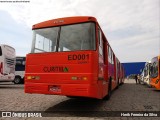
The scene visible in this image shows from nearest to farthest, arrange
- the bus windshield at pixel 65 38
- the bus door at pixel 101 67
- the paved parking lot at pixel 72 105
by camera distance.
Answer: the bus windshield at pixel 65 38 → the paved parking lot at pixel 72 105 → the bus door at pixel 101 67

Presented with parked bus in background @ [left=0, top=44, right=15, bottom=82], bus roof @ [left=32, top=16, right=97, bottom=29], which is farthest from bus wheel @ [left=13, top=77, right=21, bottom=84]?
bus roof @ [left=32, top=16, right=97, bottom=29]

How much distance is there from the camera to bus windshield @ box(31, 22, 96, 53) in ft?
25.0

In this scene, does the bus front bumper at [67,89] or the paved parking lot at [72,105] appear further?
the paved parking lot at [72,105]

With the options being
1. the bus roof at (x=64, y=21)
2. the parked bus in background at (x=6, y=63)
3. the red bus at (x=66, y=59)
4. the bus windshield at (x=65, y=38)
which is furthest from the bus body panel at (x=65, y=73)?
the parked bus in background at (x=6, y=63)

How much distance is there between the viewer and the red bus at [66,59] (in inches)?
288

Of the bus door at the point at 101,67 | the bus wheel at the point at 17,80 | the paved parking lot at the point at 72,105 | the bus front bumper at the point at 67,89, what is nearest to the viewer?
the bus front bumper at the point at 67,89

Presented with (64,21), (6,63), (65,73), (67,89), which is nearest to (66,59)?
(65,73)

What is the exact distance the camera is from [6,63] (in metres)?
18.0

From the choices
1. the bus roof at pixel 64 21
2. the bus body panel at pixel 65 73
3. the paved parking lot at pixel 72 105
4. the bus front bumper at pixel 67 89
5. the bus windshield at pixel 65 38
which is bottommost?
the paved parking lot at pixel 72 105

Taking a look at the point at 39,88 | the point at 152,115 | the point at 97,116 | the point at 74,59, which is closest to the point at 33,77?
the point at 39,88

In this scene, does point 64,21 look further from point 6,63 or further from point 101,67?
point 6,63

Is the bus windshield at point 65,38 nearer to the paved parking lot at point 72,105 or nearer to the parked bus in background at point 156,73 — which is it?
the paved parking lot at point 72,105

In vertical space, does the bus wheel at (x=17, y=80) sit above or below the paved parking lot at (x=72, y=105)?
above

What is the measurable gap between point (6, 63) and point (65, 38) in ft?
36.9
